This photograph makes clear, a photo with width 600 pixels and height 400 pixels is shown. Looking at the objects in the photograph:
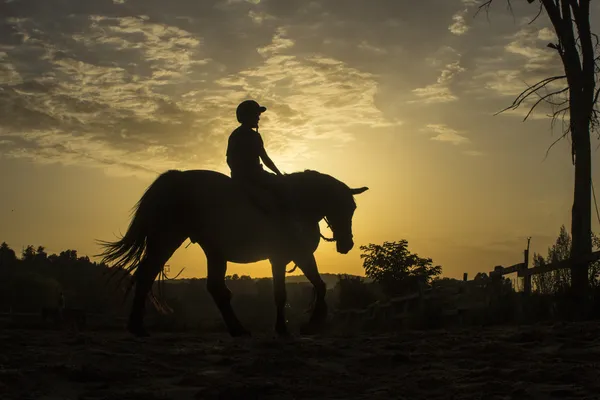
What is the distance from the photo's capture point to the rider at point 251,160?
413 inches

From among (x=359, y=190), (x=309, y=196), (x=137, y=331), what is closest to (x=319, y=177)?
(x=309, y=196)

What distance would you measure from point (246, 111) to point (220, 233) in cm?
193

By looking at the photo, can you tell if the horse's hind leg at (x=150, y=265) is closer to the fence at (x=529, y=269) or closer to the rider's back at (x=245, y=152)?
the rider's back at (x=245, y=152)

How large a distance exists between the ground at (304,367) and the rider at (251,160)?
7.65ft

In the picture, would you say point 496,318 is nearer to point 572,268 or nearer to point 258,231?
point 572,268

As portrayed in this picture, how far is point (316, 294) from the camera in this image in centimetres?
1070

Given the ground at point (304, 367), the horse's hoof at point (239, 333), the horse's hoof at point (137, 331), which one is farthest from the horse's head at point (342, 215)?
the horse's hoof at point (137, 331)

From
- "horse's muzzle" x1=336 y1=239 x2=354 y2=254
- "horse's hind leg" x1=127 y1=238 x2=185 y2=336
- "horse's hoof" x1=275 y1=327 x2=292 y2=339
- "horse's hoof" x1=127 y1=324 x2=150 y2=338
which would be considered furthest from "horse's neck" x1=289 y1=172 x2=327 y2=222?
"horse's hoof" x1=127 y1=324 x2=150 y2=338

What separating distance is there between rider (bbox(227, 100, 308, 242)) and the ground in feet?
7.65

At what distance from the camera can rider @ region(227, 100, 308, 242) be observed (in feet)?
34.4

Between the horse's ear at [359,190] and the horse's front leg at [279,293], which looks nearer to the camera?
the horse's front leg at [279,293]

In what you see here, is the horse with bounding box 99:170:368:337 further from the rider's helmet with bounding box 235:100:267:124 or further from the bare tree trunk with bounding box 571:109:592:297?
the bare tree trunk with bounding box 571:109:592:297

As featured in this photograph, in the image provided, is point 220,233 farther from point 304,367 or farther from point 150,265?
point 304,367

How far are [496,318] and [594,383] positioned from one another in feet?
24.7
